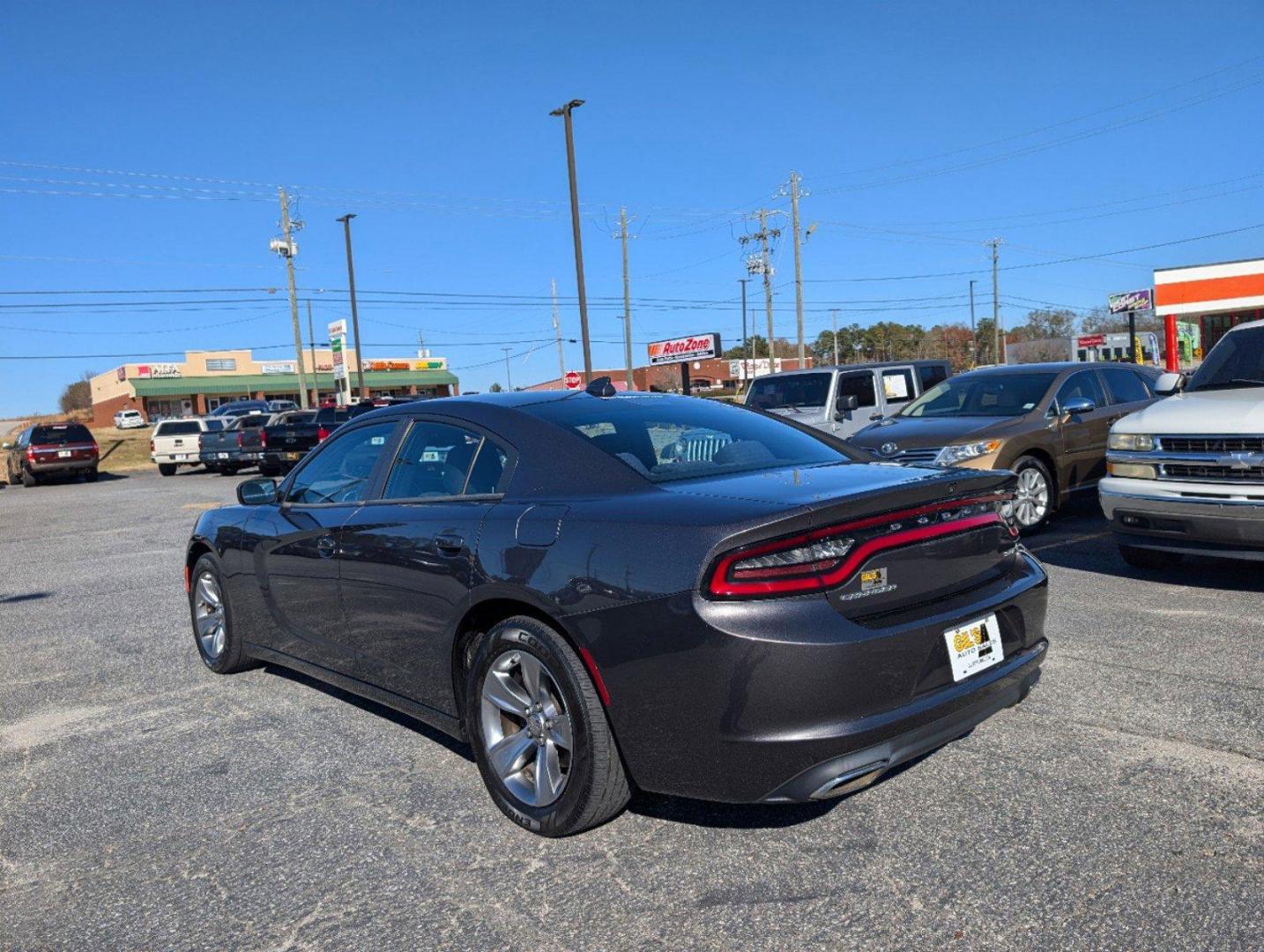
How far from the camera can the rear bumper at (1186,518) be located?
6.25 metres

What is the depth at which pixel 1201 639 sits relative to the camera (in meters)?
5.51

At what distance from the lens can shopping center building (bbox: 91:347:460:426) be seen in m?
78.3

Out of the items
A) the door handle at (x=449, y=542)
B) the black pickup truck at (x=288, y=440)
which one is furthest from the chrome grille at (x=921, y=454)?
the black pickup truck at (x=288, y=440)

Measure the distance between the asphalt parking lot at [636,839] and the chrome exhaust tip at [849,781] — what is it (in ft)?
0.96

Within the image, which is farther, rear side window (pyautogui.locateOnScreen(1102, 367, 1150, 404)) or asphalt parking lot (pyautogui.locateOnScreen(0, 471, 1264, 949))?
rear side window (pyautogui.locateOnScreen(1102, 367, 1150, 404))

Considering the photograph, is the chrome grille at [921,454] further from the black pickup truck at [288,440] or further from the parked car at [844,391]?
the black pickup truck at [288,440]

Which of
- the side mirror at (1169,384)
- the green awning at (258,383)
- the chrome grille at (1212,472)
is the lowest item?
the chrome grille at (1212,472)

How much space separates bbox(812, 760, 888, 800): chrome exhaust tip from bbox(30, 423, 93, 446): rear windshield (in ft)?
94.6

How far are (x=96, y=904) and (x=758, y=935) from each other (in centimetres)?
203

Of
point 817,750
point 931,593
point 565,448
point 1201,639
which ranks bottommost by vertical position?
point 1201,639

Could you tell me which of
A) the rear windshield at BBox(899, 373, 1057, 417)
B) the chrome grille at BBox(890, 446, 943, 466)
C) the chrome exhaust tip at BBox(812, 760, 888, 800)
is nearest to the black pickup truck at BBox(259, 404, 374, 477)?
the rear windshield at BBox(899, 373, 1057, 417)

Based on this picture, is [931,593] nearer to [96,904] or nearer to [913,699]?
[913,699]

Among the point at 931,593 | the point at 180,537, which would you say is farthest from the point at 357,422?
the point at 180,537

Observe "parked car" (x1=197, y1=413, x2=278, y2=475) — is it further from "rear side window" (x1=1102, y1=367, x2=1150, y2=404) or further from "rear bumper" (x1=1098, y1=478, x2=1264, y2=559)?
"rear bumper" (x1=1098, y1=478, x2=1264, y2=559)
